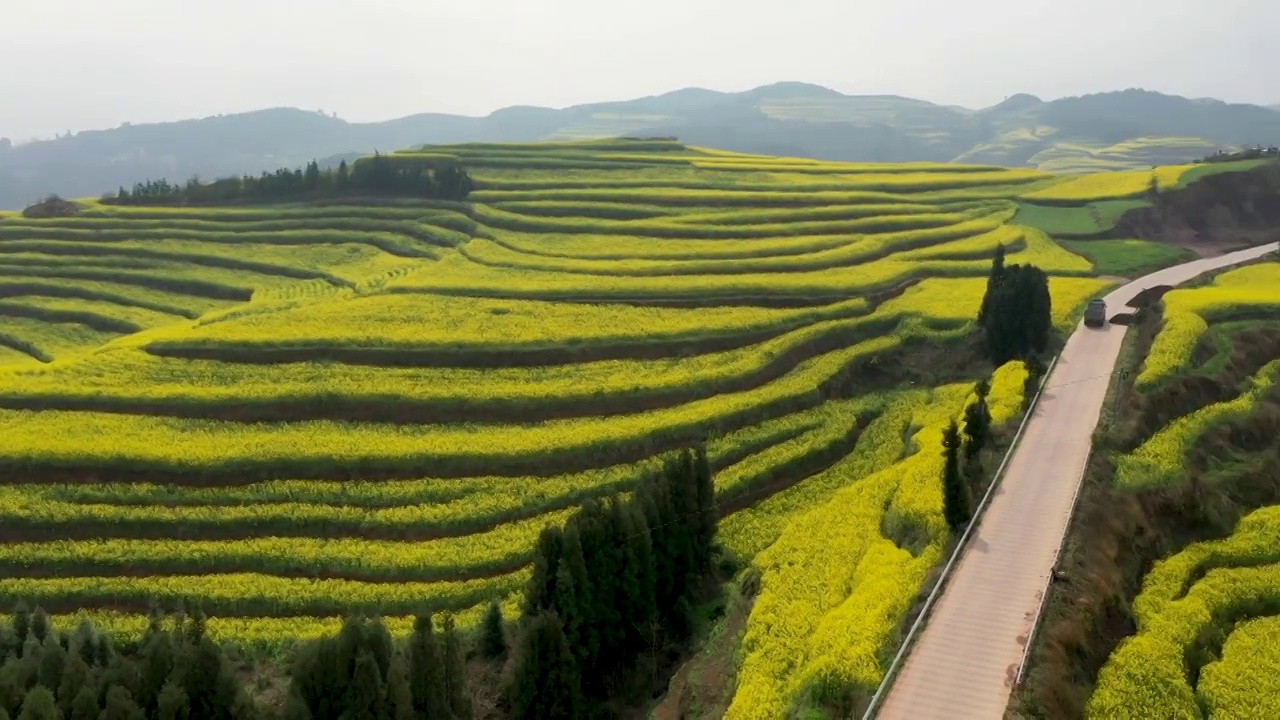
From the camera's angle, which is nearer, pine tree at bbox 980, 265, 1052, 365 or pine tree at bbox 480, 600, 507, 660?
pine tree at bbox 480, 600, 507, 660

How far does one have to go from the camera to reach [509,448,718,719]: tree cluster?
1906 centimetres

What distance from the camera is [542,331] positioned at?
4047cm

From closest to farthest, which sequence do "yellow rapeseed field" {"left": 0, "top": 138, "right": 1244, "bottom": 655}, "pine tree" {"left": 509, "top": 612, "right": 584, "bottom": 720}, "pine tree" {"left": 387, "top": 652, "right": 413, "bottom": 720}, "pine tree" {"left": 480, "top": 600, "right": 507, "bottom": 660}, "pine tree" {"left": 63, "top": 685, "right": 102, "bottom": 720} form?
"pine tree" {"left": 63, "top": 685, "right": 102, "bottom": 720}
"pine tree" {"left": 387, "top": 652, "right": 413, "bottom": 720}
"pine tree" {"left": 509, "top": 612, "right": 584, "bottom": 720}
"pine tree" {"left": 480, "top": 600, "right": 507, "bottom": 660}
"yellow rapeseed field" {"left": 0, "top": 138, "right": 1244, "bottom": 655}

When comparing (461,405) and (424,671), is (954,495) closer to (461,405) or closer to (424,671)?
(424,671)

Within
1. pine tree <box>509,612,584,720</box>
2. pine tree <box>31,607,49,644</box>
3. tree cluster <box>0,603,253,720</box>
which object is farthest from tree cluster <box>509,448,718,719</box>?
pine tree <box>31,607,49,644</box>

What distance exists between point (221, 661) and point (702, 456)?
13.5 m

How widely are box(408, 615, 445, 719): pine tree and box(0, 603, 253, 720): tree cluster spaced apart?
3.51m

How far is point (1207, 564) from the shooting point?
860 inches

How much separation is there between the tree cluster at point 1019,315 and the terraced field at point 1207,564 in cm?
447

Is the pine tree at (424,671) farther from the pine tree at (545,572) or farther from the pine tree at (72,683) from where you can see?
the pine tree at (72,683)

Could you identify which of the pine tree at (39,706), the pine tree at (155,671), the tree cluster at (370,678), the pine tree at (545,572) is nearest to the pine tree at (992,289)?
the pine tree at (545,572)

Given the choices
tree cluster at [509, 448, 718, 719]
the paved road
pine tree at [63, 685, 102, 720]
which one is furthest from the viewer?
tree cluster at [509, 448, 718, 719]

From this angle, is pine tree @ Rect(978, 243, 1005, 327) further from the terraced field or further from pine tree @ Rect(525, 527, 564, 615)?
pine tree @ Rect(525, 527, 564, 615)

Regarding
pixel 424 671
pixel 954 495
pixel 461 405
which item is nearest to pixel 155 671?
pixel 424 671
